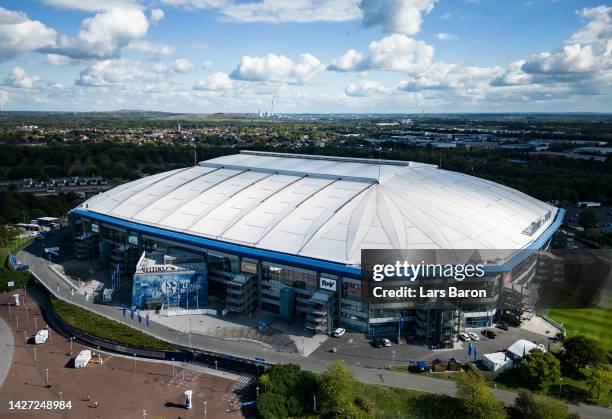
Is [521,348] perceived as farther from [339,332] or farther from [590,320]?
[339,332]

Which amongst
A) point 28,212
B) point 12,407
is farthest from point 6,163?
point 12,407

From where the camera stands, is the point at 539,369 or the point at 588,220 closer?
the point at 539,369

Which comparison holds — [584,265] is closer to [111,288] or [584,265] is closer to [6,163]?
[111,288]

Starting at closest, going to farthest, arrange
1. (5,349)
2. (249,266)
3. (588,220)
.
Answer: (5,349), (249,266), (588,220)

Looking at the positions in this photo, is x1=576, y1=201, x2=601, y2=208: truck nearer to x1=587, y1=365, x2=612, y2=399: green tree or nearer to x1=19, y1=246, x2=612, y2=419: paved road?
x1=587, y1=365, x2=612, y2=399: green tree

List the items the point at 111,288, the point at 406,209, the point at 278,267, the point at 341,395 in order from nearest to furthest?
1. the point at 341,395
2. the point at 278,267
3. the point at 406,209
4. the point at 111,288

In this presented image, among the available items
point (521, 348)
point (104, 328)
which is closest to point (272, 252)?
point (104, 328)

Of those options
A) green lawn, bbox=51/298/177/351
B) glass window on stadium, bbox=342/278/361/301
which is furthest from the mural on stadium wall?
glass window on stadium, bbox=342/278/361/301
